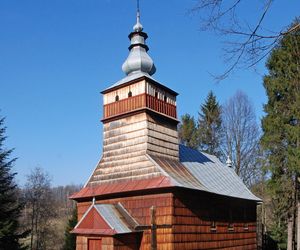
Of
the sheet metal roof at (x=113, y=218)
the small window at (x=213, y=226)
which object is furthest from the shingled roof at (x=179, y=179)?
the small window at (x=213, y=226)

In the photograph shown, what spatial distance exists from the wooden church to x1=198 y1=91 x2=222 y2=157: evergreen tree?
19.4 metres

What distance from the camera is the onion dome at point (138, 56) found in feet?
79.8

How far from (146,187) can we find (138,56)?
8.91 meters

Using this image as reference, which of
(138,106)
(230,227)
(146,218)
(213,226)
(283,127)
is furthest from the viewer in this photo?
(283,127)

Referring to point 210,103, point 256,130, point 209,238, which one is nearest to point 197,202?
point 209,238

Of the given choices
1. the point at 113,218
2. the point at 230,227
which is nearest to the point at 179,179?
the point at 113,218

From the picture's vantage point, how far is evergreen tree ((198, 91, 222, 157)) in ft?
150

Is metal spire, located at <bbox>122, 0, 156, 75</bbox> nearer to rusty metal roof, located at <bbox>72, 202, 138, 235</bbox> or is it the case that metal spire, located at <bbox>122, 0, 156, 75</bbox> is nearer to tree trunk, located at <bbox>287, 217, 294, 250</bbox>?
rusty metal roof, located at <bbox>72, 202, 138, 235</bbox>

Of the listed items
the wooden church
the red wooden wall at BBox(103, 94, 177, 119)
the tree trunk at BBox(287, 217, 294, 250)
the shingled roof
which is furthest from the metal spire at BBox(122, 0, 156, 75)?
the tree trunk at BBox(287, 217, 294, 250)

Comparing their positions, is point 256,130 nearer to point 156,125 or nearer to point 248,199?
point 248,199

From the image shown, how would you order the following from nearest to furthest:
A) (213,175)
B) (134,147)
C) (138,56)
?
(134,147) < (138,56) < (213,175)

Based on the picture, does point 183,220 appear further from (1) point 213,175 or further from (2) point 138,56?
(2) point 138,56

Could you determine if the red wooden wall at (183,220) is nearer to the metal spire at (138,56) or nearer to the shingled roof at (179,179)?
the shingled roof at (179,179)

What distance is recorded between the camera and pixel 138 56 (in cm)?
2447
